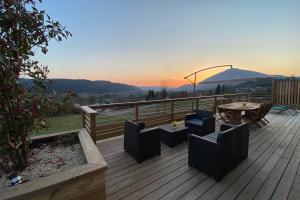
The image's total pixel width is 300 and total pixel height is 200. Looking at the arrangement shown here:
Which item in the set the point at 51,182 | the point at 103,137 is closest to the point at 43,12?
the point at 51,182

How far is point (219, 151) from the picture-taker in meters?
2.36

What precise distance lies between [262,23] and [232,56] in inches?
145

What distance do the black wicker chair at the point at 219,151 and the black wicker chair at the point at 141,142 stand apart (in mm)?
722

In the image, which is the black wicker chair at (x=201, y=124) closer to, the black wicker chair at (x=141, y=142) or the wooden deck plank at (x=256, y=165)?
the wooden deck plank at (x=256, y=165)

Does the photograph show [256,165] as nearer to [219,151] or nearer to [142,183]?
[219,151]

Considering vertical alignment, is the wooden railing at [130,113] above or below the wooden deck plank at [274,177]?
above

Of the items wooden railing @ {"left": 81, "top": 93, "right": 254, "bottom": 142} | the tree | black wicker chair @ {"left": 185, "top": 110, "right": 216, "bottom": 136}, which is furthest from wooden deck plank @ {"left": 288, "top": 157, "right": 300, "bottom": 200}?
wooden railing @ {"left": 81, "top": 93, "right": 254, "bottom": 142}

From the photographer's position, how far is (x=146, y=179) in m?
2.49

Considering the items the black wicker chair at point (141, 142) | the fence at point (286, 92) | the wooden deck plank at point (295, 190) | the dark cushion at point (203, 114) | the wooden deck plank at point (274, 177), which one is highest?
the fence at point (286, 92)

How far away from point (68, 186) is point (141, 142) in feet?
5.32

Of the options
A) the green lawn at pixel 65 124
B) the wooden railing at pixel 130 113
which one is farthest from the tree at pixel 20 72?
the green lawn at pixel 65 124

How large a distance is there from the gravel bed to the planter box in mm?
354

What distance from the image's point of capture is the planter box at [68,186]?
133cm

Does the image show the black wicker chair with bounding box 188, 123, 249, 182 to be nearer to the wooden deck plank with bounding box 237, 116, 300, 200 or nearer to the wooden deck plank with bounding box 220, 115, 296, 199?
the wooden deck plank with bounding box 220, 115, 296, 199
